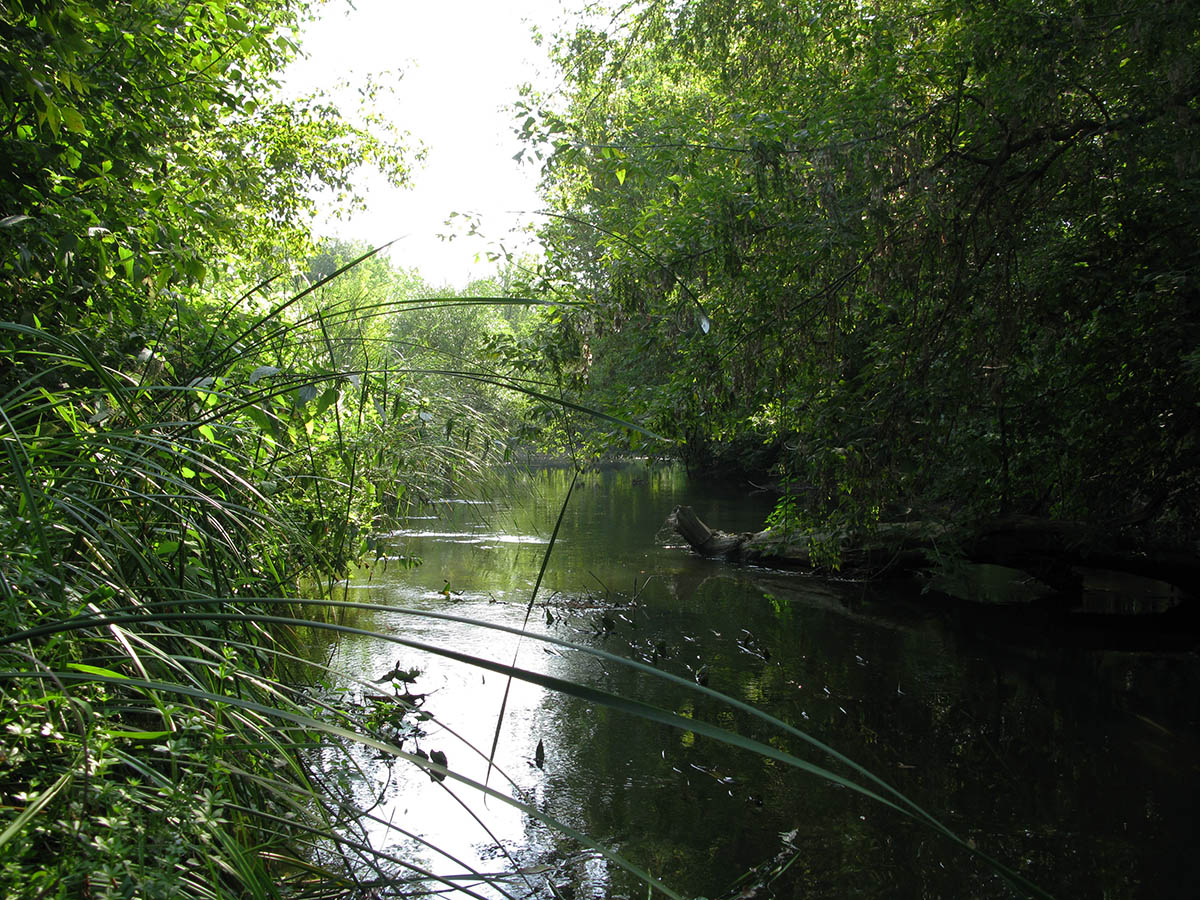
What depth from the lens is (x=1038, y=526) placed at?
26.6 ft

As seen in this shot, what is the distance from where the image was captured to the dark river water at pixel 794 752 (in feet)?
11.6

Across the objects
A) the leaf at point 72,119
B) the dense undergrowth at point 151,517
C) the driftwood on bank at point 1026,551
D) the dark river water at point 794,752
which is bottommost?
the dark river water at point 794,752

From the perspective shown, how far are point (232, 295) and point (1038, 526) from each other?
290 inches

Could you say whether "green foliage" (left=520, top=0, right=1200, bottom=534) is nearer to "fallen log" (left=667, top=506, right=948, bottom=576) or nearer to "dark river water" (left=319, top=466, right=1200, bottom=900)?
"dark river water" (left=319, top=466, right=1200, bottom=900)

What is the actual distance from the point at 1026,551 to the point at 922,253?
4.43 metres

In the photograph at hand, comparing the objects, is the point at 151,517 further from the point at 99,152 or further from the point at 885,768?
the point at 885,768

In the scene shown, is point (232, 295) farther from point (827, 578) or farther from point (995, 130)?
point (827, 578)

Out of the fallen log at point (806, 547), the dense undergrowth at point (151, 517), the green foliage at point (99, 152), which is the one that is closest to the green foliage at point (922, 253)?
the dense undergrowth at point (151, 517)

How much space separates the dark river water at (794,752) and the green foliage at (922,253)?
4.64ft

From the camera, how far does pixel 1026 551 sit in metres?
8.35

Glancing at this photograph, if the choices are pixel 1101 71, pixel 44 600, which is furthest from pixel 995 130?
pixel 44 600

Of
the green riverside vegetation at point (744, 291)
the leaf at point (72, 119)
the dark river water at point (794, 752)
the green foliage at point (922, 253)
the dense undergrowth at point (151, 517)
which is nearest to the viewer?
the dense undergrowth at point (151, 517)

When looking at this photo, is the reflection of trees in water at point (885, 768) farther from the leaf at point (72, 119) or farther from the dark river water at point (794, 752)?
the leaf at point (72, 119)

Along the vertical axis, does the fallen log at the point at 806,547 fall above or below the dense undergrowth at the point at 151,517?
below
